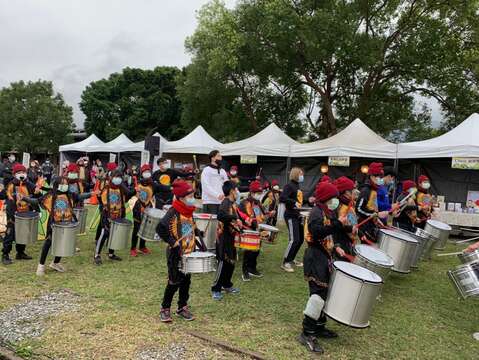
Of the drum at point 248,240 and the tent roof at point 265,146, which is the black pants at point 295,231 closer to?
the drum at point 248,240

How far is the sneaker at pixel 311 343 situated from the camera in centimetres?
404

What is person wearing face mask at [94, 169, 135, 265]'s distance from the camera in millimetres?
7180

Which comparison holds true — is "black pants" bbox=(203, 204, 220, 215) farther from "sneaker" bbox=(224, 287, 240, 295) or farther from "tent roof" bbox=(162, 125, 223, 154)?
"tent roof" bbox=(162, 125, 223, 154)

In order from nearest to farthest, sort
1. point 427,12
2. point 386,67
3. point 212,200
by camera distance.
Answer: point 212,200, point 427,12, point 386,67

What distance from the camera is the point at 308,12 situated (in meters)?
16.8

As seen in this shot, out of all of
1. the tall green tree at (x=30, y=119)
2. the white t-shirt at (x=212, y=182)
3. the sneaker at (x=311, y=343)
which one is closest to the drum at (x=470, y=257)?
the sneaker at (x=311, y=343)

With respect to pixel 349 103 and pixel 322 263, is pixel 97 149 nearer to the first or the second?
pixel 349 103

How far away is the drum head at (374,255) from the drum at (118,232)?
4089 millimetres

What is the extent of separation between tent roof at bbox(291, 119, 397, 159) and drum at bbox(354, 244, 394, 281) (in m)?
8.03

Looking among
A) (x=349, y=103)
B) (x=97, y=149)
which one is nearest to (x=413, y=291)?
(x=349, y=103)

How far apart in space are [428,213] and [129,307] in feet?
21.0

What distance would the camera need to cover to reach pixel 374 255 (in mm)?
4961

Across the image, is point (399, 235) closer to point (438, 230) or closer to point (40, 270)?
point (438, 230)

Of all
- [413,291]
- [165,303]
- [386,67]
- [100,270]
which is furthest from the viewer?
[386,67]
